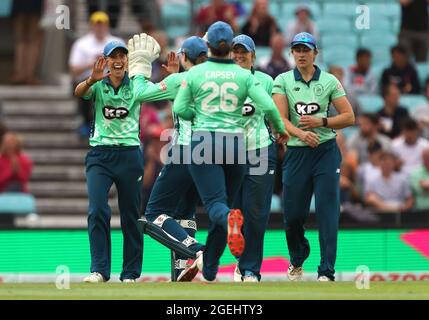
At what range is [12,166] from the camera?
21656 mm

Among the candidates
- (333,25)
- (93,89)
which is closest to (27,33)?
(333,25)

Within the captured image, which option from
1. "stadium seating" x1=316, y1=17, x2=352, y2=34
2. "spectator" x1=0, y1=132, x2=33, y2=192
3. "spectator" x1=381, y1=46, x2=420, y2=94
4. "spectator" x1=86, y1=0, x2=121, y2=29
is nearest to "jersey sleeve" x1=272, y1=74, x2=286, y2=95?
"spectator" x1=0, y1=132, x2=33, y2=192

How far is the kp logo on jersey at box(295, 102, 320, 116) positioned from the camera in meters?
15.8

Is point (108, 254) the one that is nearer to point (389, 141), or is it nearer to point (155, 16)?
point (389, 141)

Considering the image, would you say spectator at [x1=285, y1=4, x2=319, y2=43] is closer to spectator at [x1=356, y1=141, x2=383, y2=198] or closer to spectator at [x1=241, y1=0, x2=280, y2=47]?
spectator at [x1=241, y1=0, x2=280, y2=47]

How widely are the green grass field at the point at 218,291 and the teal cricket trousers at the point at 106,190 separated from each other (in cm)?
77

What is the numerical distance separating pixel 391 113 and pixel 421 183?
1.91 m

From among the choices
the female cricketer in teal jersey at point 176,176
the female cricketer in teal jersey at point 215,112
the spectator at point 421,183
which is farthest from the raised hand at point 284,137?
the spectator at point 421,183

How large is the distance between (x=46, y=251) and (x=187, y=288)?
5.63m

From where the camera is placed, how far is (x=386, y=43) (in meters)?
25.0

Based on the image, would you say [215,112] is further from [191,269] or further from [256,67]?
[256,67]

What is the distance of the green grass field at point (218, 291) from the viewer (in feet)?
43.3

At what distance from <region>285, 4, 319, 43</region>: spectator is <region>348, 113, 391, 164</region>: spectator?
2.00 m
